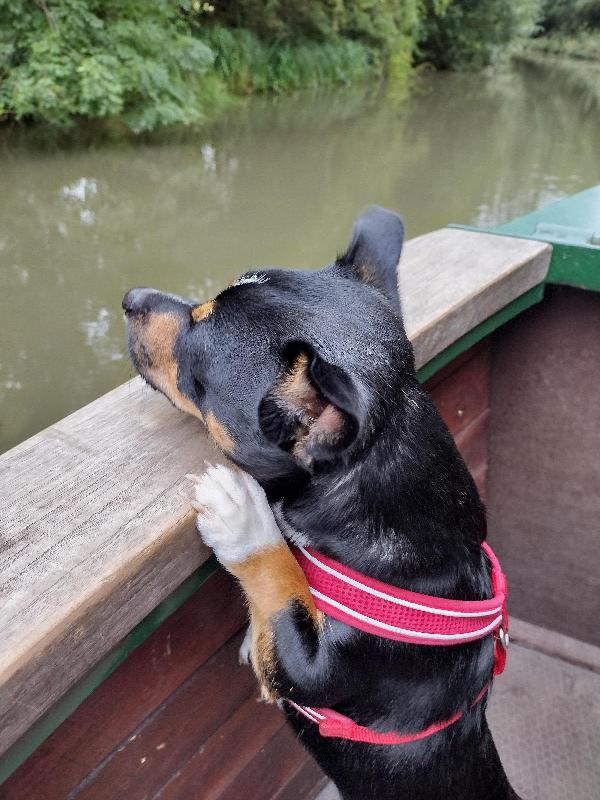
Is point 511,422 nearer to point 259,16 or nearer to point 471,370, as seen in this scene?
point 471,370

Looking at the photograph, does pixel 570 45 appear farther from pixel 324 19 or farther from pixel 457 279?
pixel 457 279

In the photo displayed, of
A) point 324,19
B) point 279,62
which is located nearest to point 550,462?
point 279,62

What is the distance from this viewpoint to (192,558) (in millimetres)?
1226

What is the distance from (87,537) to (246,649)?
0.63 metres

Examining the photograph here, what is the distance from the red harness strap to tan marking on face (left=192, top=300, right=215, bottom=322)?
52 cm

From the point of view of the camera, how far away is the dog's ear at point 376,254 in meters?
1.71

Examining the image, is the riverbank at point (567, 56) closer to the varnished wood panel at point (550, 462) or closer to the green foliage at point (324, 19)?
the green foliage at point (324, 19)

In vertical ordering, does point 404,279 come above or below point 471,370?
above

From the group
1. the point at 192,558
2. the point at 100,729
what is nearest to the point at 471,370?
the point at 192,558

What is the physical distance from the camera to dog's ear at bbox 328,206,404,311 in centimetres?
171

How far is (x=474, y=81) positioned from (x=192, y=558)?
94.2ft

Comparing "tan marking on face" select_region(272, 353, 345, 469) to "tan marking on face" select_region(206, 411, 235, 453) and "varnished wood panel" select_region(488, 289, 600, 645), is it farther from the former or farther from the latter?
"varnished wood panel" select_region(488, 289, 600, 645)

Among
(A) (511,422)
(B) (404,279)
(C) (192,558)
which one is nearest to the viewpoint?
(C) (192,558)

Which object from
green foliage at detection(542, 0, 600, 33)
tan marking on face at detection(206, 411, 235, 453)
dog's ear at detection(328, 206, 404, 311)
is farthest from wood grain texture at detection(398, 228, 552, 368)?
green foliage at detection(542, 0, 600, 33)
